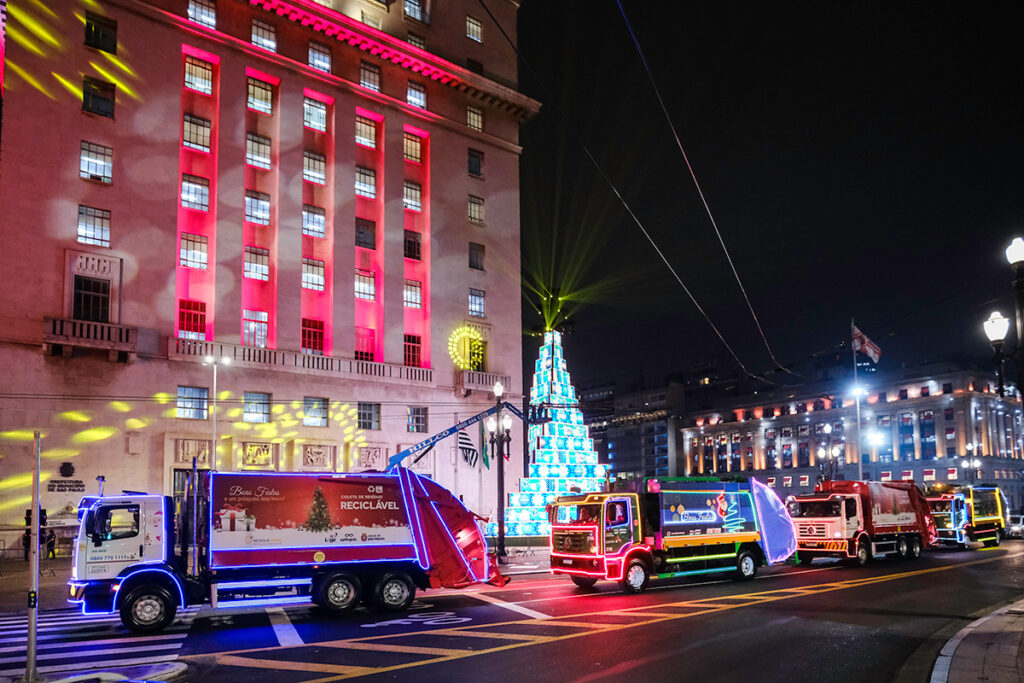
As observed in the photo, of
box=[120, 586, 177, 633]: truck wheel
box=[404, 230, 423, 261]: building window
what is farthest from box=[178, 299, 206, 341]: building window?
box=[120, 586, 177, 633]: truck wheel

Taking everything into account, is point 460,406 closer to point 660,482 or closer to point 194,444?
point 194,444

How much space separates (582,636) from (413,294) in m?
34.9

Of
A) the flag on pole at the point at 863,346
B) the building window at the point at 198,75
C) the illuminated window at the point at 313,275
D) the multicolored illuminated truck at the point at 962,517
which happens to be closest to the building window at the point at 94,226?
the building window at the point at 198,75

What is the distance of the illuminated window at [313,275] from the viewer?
42.7 meters

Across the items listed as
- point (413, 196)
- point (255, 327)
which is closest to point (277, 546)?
point (255, 327)

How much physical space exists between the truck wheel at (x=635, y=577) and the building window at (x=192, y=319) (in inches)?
1006

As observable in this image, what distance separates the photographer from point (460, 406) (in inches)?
1853

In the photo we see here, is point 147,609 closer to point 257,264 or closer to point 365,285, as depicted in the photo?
point 257,264

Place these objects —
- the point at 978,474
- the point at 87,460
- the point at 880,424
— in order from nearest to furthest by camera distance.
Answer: the point at 87,460 < the point at 978,474 < the point at 880,424

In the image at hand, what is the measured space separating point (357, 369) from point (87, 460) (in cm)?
1391

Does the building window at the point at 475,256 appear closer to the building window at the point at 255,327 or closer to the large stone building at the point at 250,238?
the large stone building at the point at 250,238

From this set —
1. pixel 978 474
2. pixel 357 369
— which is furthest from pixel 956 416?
pixel 357 369

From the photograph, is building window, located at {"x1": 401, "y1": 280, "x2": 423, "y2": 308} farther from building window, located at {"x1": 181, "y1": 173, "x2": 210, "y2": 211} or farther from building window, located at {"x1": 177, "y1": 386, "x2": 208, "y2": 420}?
building window, located at {"x1": 177, "y1": 386, "x2": 208, "y2": 420}

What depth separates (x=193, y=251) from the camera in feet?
127
